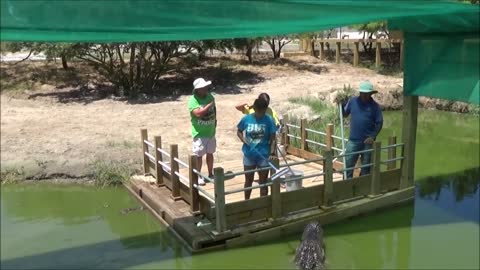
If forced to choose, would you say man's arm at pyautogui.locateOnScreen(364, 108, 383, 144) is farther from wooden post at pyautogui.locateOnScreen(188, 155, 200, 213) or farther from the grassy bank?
the grassy bank

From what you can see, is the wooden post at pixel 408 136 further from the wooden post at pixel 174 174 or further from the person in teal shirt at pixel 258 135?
the wooden post at pixel 174 174

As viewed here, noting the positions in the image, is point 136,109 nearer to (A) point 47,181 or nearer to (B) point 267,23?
(A) point 47,181

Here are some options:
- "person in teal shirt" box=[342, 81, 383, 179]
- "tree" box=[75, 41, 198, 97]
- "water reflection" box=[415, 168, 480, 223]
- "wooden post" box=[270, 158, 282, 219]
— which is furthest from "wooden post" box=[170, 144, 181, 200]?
"tree" box=[75, 41, 198, 97]

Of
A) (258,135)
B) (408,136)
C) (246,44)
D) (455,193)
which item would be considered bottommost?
(455,193)

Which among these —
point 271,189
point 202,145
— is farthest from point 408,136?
point 202,145

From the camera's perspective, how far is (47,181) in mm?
7723

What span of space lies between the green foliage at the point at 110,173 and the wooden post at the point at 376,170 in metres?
3.50

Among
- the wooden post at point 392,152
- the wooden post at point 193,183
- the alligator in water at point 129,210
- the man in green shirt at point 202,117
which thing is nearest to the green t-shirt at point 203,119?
the man in green shirt at point 202,117

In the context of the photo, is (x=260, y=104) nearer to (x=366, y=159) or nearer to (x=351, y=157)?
(x=351, y=157)

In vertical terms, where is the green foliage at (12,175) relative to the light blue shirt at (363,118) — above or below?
below

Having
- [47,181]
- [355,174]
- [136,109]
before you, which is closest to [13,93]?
[136,109]

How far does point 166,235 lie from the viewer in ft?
19.3

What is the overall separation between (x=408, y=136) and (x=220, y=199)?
279 cm

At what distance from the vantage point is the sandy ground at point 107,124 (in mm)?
8391
